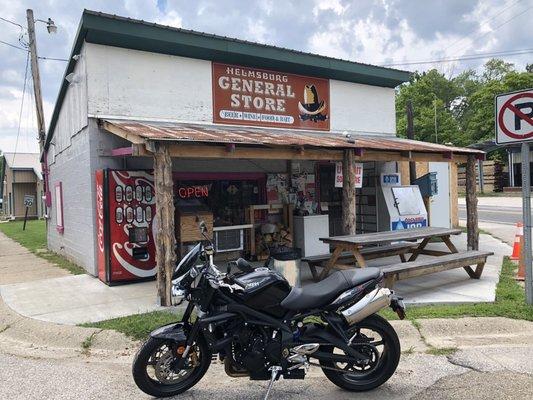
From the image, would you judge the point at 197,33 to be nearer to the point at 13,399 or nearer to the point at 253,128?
the point at 253,128

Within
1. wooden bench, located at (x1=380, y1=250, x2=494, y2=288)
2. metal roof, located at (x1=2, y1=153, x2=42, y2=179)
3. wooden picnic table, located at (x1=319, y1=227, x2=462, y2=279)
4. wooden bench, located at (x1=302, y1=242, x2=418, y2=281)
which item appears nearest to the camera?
wooden bench, located at (x1=380, y1=250, x2=494, y2=288)

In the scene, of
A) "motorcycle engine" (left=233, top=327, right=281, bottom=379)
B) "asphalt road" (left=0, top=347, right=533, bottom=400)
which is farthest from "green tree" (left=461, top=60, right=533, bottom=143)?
"motorcycle engine" (left=233, top=327, right=281, bottom=379)

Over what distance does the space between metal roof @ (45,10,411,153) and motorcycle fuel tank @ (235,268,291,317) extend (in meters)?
6.49

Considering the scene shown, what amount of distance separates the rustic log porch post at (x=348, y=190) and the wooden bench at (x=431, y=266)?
1.26 meters

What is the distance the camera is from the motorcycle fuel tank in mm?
3771

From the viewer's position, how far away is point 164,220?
6.58 meters

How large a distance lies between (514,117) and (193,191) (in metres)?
6.34

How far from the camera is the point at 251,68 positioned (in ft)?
34.4

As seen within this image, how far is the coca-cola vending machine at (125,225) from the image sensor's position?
8.21 metres

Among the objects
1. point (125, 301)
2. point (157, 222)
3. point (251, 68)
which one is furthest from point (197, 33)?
point (125, 301)

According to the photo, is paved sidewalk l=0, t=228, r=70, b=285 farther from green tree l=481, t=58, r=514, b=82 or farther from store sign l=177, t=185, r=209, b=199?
green tree l=481, t=58, r=514, b=82

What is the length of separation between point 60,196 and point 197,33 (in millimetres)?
5653

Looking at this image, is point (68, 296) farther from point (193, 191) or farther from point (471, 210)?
point (471, 210)

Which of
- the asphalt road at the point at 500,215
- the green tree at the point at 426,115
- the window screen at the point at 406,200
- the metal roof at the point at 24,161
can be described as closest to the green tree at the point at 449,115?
the green tree at the point at 426,115
